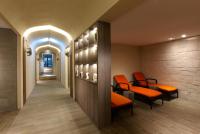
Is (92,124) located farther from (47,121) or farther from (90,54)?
(90,54)

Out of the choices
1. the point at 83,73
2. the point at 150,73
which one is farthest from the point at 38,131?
the point at 150,73

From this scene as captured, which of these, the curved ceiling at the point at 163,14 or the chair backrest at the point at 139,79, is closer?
the curved ceiling at the point at 163,14

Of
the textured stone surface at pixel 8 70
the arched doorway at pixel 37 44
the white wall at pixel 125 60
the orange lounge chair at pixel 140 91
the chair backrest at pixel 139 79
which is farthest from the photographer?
the white wall at pixel 125 60

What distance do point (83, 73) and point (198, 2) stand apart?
2.94 metres

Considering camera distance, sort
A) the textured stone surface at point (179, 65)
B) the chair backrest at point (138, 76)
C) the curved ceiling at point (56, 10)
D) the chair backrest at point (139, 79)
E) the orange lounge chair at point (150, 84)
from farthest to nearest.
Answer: the chair backrest at point (138, 76) < the chair backrest at point (139, 79) < the orange lounge chair at point (150, 84) < the textured stone surface at point (179, 65) < the curved ceiling at point (56, 10)

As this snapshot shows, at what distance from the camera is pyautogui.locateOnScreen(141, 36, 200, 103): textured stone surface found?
13.8 ft

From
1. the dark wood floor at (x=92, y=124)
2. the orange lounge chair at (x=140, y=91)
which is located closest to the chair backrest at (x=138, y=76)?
→ the orange lounge chair at (x=140, y=91)

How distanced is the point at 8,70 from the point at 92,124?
2.99 m

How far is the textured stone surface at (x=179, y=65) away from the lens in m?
4.20

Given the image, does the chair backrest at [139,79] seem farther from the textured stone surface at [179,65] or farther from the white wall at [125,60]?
the textured stone surface at [179,65]

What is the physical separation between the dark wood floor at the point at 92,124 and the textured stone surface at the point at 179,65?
0.87 m

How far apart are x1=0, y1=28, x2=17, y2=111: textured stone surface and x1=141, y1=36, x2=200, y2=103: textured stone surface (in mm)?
5677

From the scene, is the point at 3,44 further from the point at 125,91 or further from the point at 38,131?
the point at 125,91

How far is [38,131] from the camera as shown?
245cm
